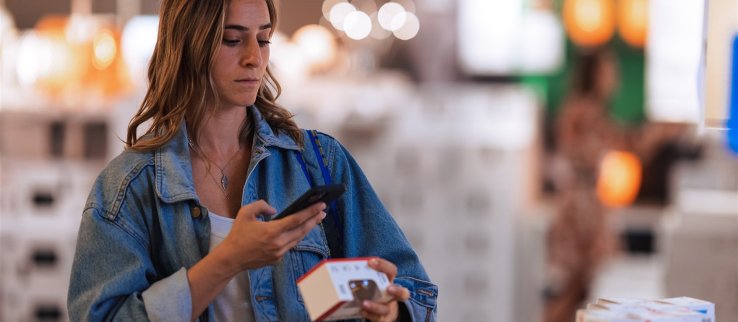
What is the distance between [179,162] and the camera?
6.12ft

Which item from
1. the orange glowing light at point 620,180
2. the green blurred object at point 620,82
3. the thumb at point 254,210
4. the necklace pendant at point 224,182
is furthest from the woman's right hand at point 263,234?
the green blurred object at point 620,82

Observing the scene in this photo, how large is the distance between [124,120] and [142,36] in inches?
28.1

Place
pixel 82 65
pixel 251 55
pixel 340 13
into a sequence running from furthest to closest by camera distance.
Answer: pixel 340 13 < pixel 82 65 < pixel 251 55

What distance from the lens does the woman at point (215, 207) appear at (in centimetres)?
175

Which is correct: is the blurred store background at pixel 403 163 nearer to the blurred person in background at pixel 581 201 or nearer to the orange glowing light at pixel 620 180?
the blurred person in background at pixel 581 201

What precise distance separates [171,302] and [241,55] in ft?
1.50

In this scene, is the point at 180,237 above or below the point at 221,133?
below

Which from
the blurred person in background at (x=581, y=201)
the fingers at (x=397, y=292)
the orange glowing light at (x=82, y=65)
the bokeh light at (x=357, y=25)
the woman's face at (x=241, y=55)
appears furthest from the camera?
the bokeh light at (x=357, y=25)

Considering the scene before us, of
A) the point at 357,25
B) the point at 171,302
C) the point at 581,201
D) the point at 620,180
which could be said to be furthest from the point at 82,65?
the point at 620,180

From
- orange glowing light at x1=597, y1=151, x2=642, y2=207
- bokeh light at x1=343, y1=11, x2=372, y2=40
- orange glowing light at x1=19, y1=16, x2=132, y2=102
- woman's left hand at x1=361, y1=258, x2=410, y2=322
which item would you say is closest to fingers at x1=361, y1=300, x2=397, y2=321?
woman's left hand at x1=361, y1=258, x2=410, y2=322

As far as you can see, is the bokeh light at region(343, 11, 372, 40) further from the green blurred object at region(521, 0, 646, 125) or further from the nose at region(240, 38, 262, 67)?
the nose at region(240, 38, 262, 67)

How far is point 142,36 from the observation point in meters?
6.21

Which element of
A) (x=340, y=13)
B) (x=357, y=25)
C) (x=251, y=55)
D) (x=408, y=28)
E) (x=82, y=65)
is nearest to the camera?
(x=251, y=55)

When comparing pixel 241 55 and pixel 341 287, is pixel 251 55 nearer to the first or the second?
pixel 241 55
